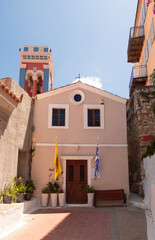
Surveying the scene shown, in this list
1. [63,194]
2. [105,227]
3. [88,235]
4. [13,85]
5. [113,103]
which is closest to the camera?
[88,235]

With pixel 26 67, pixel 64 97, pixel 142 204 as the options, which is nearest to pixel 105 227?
pixel 142 204

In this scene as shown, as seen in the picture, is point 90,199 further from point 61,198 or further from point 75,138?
point 75,138

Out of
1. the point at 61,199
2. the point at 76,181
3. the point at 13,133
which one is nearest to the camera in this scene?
the point at 13,133

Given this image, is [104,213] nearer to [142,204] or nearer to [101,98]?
[142,204]

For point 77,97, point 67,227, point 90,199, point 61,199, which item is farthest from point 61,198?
point 77,97

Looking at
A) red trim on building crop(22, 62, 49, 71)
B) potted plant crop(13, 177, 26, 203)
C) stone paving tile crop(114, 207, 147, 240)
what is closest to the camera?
stone paving tile crop(114, 207, 147, 240)

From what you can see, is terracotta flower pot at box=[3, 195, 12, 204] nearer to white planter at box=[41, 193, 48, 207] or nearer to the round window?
white planter at box=[41, 193, 48, 207]

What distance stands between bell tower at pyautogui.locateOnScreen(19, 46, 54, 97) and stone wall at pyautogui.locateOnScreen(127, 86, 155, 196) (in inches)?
370

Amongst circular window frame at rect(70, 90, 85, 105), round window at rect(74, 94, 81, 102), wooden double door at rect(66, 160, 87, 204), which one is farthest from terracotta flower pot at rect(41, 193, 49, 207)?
round window at rect(74, 94, 81, 102)

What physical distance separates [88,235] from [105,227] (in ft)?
3.22

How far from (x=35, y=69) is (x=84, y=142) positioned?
11.8 meters

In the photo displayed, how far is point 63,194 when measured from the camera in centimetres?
1147

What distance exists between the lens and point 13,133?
10.0 m

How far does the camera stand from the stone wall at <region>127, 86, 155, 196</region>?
43.6 ft
